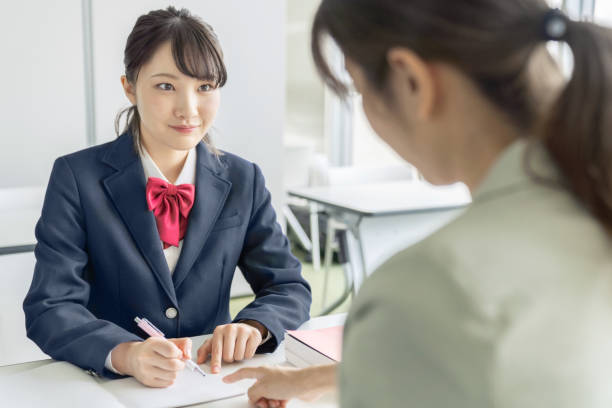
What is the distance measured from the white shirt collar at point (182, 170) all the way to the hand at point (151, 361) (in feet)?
1.45

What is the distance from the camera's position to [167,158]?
1579 millimetres

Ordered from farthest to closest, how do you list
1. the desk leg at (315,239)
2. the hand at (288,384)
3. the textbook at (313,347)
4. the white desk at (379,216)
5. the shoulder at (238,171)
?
the desk leg at (315,239)
the white desk at (379,216)
the shoulder at (238,171)
the textbook at (313,347)
the hand at (288,384)

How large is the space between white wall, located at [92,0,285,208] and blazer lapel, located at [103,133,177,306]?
1.86 m

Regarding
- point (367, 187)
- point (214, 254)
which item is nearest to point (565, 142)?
point (214, 254)

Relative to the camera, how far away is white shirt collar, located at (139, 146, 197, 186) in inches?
61.3

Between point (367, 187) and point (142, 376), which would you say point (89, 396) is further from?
point (367, 187)

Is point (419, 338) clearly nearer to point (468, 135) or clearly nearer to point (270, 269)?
point (468, 135)

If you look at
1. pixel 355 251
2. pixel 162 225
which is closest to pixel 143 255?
pixel 162 225

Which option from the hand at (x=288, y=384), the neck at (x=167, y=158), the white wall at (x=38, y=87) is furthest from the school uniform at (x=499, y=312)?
the white wall at (x=38, y=87)

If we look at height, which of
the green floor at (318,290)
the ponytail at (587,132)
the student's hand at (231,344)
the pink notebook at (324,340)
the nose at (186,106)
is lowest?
the green floor at (318,290)

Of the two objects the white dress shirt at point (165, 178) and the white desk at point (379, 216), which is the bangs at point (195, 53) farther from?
the white desk at point (379, 216)

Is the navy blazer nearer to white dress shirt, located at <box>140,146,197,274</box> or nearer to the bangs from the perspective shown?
white dress shirt, located at <box>140,146,197,274</box>

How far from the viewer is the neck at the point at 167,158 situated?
5.15 ft

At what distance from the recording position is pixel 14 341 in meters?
1.91
